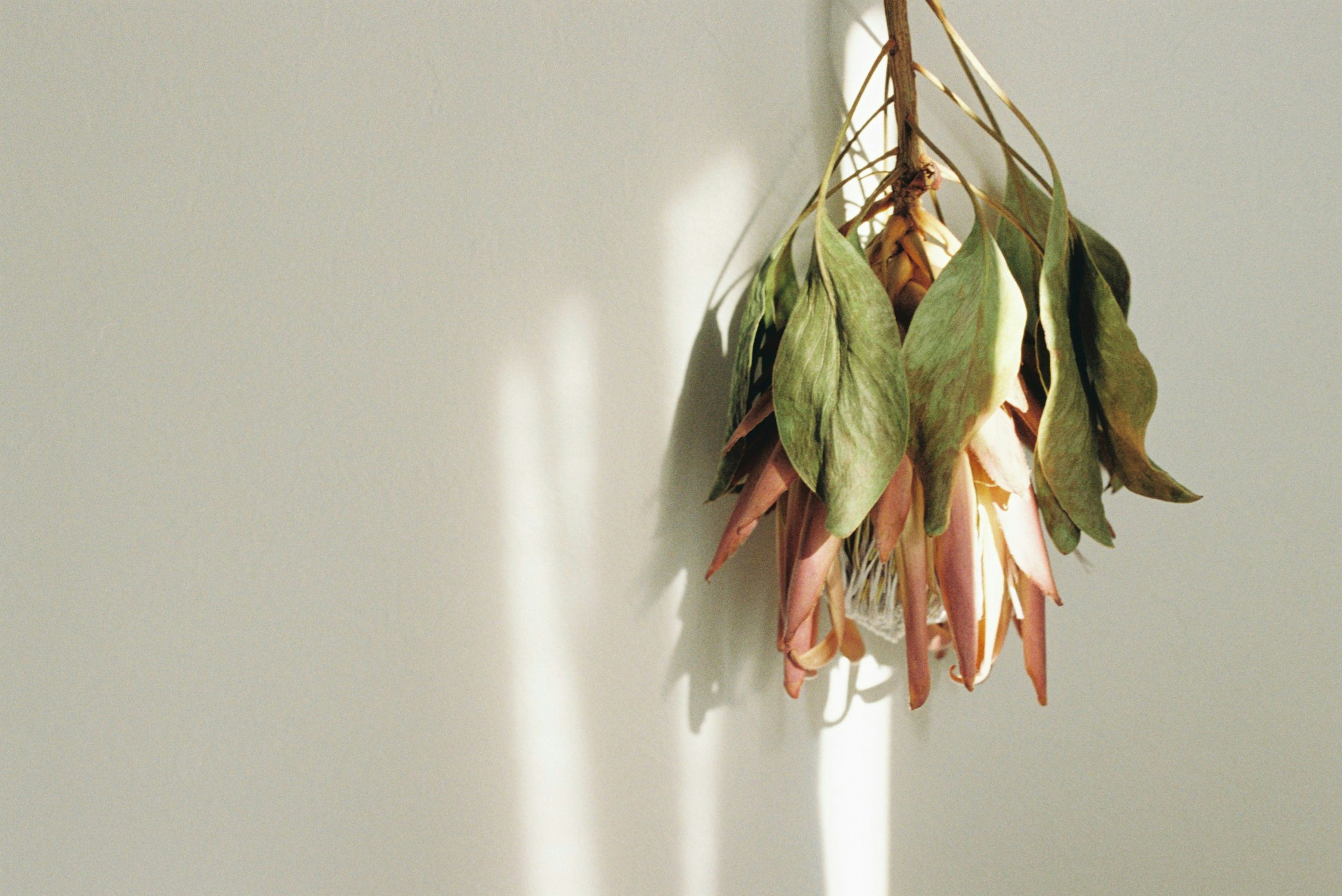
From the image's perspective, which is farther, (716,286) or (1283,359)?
(1283,359)

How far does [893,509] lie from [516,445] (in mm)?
247

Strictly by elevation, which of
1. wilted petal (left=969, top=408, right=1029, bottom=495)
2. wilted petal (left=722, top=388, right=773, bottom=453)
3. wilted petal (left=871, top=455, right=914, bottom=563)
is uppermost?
wilted petal (left=722, top=388, right=773, bottom=453)

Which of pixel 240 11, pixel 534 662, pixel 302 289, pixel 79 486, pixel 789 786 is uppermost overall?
pixel 240 11

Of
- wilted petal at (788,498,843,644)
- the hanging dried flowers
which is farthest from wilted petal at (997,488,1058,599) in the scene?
wilted petal at (788,498,843,644)

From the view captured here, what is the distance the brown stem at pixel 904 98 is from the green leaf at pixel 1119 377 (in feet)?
0.38

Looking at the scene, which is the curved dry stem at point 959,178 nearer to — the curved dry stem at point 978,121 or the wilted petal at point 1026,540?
the curved dry stem at point 978,121

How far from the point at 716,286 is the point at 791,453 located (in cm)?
16

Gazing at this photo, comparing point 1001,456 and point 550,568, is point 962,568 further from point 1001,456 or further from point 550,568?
point 550,568

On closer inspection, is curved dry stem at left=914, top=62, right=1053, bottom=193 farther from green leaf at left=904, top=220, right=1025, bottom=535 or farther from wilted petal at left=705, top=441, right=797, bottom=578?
wilted petal at left=705, top=441, right=797, bottom=578

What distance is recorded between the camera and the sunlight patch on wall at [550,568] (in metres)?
0.60

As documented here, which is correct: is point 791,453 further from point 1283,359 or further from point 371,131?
point 1283,359

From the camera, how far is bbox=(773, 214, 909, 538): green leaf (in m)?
0.52

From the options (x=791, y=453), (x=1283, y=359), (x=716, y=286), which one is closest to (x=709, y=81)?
(x=716, y=286)

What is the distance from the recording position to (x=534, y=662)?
Result: 2.03ft
